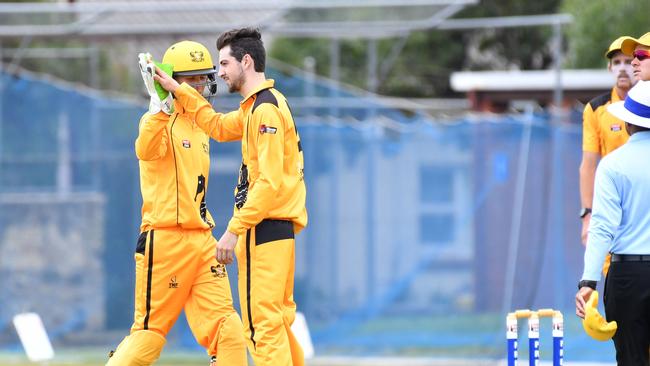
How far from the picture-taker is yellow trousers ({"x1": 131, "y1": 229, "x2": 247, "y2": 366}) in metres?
8.73

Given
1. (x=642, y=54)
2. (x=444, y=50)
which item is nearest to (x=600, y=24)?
(x=444, y=50)

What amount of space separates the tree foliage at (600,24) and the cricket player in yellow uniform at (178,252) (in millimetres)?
13305

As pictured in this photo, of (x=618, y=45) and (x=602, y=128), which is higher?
(x=618, y=45)

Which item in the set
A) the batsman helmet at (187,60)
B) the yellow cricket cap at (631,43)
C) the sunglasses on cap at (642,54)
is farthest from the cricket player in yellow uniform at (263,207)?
the yellow cricket cap at (631,43)

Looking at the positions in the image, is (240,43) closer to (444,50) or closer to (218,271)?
(218,271)

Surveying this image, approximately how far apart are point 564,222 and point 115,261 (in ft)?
16.3

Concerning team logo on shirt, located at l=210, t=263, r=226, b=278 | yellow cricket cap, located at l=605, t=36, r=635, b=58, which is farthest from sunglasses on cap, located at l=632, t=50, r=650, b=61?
team logo on shirt, located at l=210, t=263, r=226, b=278

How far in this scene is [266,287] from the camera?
26.1ft

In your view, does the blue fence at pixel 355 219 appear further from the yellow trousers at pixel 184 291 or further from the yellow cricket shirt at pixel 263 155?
the yellow cricket shirt at pixel 263 155

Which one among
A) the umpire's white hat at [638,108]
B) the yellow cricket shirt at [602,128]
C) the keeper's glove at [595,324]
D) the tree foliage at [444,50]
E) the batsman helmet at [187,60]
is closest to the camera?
the keeper's glove at [595,324]

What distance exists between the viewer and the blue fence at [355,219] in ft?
49.7

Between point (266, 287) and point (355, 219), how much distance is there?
25.4ft

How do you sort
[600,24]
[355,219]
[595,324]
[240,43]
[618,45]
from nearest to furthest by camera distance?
1. [595,324]
2. [240,43]
3. [618,45]
4. [355,219]
5. [600,24]

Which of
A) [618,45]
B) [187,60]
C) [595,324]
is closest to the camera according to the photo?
[595,324]
